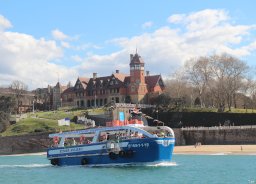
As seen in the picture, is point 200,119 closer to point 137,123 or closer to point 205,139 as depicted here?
point 205,139

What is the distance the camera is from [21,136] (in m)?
101

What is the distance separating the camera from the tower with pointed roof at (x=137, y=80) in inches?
5320

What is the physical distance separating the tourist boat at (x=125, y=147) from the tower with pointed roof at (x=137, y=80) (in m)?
82.1

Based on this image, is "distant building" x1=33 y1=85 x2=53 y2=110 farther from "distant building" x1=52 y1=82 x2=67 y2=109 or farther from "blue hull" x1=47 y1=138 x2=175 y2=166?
"blue hull" x1=47 y1=138 x2=175 y2=166

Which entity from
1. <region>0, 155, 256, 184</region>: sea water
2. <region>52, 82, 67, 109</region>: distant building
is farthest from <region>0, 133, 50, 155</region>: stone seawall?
<region>52, 82, 67, 109</region>: distant building

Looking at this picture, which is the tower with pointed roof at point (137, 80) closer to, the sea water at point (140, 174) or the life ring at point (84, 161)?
the sea water at point (140, 174)

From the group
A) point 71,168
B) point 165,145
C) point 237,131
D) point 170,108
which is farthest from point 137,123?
point 170,108

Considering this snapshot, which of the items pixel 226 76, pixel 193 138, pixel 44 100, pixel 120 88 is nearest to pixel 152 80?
pixel 120 88

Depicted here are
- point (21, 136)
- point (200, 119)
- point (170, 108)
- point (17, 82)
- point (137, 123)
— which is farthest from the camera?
point (17, 82)

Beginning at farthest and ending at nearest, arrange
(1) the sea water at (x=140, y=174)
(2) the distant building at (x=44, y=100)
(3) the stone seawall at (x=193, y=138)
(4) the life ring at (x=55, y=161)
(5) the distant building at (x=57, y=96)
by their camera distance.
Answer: (2) the distant building at (x=44, y=100)
(5) the distant building at (x=57, y=96)
(3) the stone seawall at (x=193, y=138)
(4) the life ring at (x=55, y=161)
(1) the sea water at (x=140, y=174)

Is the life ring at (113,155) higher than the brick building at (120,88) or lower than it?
lower

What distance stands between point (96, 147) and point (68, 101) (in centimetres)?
11028

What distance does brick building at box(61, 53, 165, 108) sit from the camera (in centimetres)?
13600

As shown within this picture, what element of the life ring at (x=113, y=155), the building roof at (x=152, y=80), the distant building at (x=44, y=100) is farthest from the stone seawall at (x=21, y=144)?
the distant building at (x=44, y=100)
